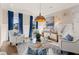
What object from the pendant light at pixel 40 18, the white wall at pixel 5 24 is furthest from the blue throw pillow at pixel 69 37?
the white wall at pixel 5 24

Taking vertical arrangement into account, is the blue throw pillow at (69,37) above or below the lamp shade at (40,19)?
below

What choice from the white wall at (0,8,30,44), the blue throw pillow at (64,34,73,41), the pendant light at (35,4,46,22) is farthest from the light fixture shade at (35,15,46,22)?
the blue throw pillow at (64,34,73,41)

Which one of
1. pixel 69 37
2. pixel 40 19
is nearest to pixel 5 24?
pixel 40 19

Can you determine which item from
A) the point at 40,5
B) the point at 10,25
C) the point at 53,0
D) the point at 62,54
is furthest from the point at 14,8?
the point at 62,54

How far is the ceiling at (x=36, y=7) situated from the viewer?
4.49 feet

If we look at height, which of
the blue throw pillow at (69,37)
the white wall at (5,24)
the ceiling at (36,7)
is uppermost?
the ceiling at (36,7)

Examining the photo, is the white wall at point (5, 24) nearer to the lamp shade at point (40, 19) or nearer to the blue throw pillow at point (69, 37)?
the lamp shade at point (40, 19)

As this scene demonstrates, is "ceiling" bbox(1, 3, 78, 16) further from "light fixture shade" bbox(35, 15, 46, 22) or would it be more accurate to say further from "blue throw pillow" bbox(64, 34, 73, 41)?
"blue throw pillow" bbox(64, 34, 73, 41)

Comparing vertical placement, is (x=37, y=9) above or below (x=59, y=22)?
above

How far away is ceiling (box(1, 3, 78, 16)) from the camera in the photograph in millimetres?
1367

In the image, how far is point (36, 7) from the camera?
1.39 meters

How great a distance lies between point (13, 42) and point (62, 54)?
1.98 feet

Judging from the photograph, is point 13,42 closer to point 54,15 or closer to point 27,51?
point 27,51

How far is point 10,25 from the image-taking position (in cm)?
137
